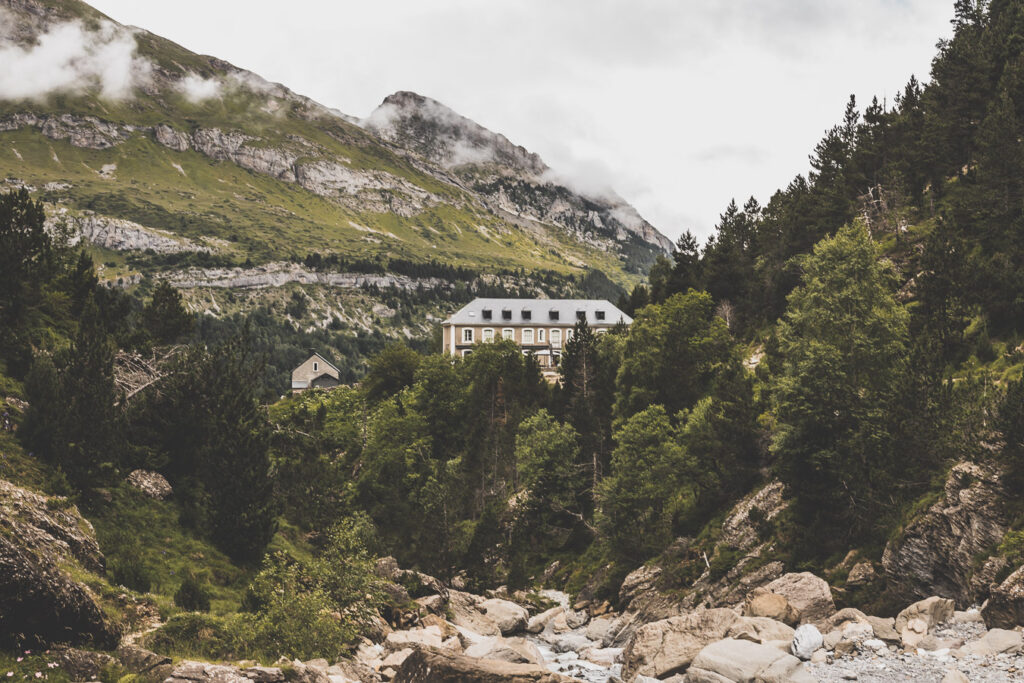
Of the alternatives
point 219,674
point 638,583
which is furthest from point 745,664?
point 638,583

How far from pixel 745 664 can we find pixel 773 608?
7320 millimetres

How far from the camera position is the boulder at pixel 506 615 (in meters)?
45.9

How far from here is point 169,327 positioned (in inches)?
2148

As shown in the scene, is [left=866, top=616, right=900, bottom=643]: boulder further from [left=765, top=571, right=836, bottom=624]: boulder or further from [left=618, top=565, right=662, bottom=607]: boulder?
[left=618, top=565, right=662, bottom=607]: boulder

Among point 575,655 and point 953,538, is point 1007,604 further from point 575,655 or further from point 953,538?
point 575,655

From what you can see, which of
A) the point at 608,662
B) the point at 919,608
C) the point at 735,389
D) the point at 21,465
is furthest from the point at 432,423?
the point at 919,608

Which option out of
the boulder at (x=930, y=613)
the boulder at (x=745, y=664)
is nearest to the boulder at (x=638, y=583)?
the boulder at (x=745, y=664)

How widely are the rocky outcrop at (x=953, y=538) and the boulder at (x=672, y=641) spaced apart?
734cm

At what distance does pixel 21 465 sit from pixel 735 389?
129 feet

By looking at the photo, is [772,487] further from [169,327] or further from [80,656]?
[169,327]

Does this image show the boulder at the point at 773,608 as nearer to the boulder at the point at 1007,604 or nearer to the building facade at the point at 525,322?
the boulder at the point at 1007,604

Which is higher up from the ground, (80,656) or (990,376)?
(990,376)

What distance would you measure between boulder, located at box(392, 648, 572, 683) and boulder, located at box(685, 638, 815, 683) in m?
7.44

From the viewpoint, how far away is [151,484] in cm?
3688
